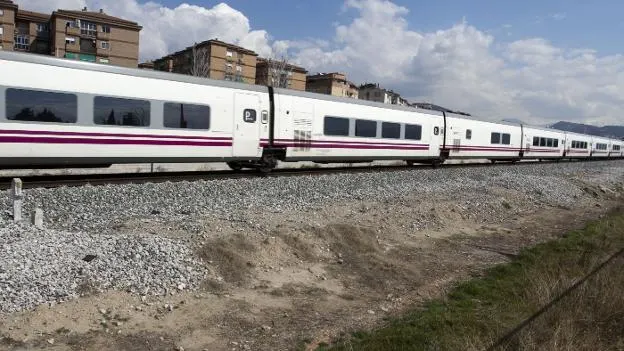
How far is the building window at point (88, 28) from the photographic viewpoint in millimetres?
79562

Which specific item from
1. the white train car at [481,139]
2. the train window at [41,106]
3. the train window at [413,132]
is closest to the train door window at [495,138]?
the white train car at [481,139]

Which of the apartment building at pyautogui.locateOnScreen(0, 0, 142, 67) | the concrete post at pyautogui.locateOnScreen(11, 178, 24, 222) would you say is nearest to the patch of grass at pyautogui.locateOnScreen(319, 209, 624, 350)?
the concrete post at pyautogui.locateOnScreen(11, 178, 24, 222)

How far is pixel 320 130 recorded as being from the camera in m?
17.7

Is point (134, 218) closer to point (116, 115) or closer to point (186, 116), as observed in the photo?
point (116, 115)

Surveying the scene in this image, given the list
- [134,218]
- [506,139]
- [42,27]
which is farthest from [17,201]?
[42,27]

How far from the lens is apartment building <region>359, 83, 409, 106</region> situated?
118 metres

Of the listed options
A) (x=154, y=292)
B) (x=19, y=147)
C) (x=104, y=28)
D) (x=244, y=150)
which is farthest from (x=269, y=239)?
(x=104, y=28)

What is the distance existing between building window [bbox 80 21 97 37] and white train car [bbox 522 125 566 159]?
7113cm

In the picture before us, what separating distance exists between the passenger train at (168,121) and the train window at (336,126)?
0.04 metres

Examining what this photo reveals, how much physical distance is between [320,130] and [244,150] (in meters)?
3.49

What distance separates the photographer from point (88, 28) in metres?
80.2

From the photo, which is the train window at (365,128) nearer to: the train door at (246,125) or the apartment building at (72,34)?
the train door at (246,125)

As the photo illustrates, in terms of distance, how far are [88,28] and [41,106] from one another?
78.9 m

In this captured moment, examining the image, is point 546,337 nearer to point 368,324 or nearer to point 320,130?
point 368,324
